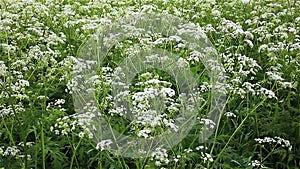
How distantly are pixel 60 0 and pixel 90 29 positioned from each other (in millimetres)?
3107

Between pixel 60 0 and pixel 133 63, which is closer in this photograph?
pixel 133 63

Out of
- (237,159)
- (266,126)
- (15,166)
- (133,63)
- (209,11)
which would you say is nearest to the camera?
(15,166)

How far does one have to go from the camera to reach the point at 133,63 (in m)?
5.18

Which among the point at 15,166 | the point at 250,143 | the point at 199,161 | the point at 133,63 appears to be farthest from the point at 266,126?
the point at 15,166

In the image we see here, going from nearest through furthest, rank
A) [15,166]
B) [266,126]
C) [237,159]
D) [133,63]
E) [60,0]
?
[15,166], [237,159], [266,126], [133,63], [60,0]

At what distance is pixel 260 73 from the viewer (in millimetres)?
5434

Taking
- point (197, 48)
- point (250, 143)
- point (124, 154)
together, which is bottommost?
point (250, 143)

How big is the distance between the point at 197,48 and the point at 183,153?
1.90 meters

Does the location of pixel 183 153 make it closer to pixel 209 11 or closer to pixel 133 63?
pixel 133 63

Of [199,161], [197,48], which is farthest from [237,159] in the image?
[197,48]

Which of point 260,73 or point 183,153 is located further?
point 260,73

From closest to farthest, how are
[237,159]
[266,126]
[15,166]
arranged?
[15,166] → [237,159] → [266,126]

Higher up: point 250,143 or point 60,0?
point 60,0

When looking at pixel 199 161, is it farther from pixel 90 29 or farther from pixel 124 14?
pixel 124 14
